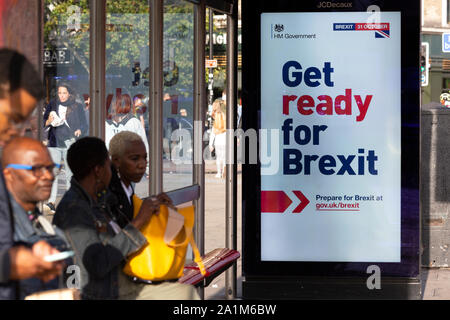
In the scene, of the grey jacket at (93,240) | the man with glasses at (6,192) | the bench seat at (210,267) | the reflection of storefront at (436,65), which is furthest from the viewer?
the reflection of storefront at (436,65)

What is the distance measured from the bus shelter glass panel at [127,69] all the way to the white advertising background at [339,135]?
4.95 feet

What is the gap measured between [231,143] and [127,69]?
1.92m

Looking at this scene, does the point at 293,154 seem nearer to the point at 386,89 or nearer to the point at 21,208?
the point at 386,89

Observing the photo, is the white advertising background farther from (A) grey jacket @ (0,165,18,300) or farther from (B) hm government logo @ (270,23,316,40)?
(A) grey jacket @ (0,165,18,300)

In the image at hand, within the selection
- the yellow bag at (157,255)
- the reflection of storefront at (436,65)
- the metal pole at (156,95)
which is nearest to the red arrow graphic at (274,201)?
the metal pole at (156,95)

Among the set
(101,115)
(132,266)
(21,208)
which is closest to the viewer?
(21,208)

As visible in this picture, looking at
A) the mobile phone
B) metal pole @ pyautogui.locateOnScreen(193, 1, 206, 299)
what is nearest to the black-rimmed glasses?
the mobile phone

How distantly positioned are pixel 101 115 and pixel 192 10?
193 cm

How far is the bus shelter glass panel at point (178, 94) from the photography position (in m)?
6.00

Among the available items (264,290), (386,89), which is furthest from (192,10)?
(264,290)

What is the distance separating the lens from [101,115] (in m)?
4.80

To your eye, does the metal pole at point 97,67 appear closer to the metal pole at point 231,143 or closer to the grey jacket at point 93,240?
the grey jacket at point 93,240

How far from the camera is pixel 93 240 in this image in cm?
356

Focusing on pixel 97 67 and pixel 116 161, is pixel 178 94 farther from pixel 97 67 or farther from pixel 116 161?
pixel 116 161
